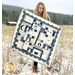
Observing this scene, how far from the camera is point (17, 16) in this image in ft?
6.02

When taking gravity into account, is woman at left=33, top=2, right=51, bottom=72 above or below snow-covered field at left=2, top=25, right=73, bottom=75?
above

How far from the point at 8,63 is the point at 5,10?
34.7 inches

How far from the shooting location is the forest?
6.09ft

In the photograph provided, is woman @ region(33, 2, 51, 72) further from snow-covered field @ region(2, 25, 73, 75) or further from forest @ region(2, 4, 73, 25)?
snow-covered field @ region(2, 25, 73, 75)

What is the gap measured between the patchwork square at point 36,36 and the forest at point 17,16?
0.32 ft

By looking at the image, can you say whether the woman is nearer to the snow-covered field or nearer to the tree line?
the tree line

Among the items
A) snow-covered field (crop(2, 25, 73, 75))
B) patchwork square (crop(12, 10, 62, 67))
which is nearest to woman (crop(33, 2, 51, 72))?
patchwork square (crop(12, 10, 62, 67))

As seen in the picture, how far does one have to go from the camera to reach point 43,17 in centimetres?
180

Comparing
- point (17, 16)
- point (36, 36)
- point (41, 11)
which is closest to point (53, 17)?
point (41, 11)

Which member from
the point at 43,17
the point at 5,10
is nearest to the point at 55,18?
the point at 43,17

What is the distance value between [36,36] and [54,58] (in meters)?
0.49

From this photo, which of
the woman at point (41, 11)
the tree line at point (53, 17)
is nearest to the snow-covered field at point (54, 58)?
the tree line at point (53, 17)

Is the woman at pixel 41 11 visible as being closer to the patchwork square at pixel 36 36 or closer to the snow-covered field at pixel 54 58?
the patchwork square at pixel 36 36

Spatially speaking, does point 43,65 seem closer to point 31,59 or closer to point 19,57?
point 31,59
